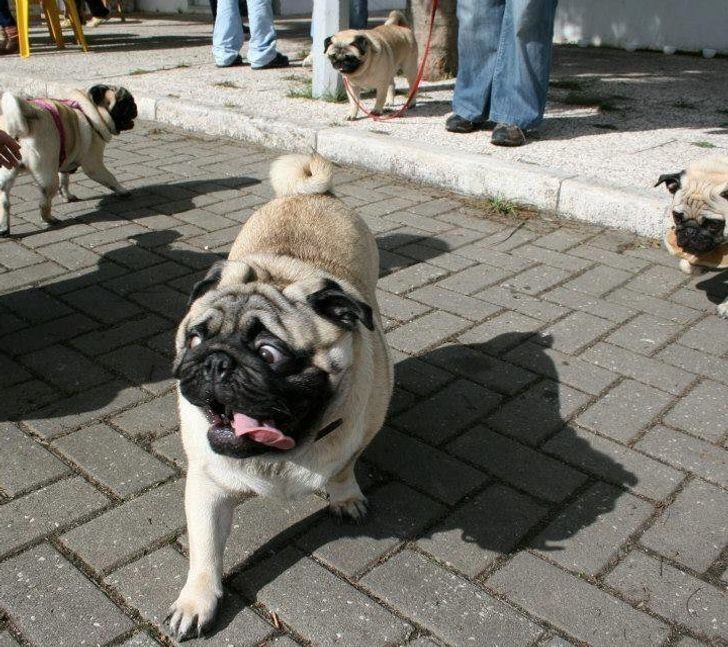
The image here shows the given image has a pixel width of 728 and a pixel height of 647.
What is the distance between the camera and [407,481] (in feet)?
10.1

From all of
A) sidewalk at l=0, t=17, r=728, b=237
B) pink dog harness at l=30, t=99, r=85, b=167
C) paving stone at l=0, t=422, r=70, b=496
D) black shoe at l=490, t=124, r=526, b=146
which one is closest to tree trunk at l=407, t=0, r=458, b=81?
sidewalk at l=0, t=17, r=728, b=237

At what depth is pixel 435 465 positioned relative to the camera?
3168 mm

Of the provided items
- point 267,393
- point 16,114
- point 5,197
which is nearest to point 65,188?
point 5,197

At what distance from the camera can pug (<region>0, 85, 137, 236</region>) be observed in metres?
5.33

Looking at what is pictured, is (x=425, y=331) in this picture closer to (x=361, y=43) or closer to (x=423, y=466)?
(x=423, y=466)

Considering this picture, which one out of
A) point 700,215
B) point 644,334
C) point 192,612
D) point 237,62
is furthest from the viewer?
point 237,62

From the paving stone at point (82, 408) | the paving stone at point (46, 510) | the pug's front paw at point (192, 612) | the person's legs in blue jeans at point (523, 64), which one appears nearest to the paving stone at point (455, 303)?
the paving stone at point (82, 408)

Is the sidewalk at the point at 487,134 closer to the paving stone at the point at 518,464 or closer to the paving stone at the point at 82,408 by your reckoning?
the paving stone at the point at 518,464

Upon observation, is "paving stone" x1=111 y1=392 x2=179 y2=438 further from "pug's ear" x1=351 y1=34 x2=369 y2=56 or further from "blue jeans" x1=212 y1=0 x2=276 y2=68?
"blue jeans" x1=212 y1=0 x2=276 y2=68

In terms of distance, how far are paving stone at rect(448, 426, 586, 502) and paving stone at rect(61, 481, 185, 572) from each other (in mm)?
1182

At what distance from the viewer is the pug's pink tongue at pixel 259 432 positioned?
7.07 feet

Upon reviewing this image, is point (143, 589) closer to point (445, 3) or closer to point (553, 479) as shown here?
point (553, 479)

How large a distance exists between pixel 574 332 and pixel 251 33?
307 inches

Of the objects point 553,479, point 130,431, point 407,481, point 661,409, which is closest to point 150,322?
point 130,431
